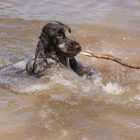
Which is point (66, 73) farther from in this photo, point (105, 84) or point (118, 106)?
point (118, 106)

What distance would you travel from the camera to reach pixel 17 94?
713 centimetres

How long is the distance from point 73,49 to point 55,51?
0.49 m

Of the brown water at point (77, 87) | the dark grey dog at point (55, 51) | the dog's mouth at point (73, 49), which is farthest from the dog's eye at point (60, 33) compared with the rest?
the brown water at point (77, 87)

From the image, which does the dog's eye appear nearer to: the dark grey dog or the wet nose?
the dark grey dog

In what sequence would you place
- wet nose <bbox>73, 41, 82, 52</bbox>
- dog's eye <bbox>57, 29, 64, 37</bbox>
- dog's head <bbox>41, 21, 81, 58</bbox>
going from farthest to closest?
dog's eye <bbox>57, 29, 64, 37</bbox>, dog's head <bbox>41, 21, 81, 58</bbox>, wet nose <bbox>73, 41, 82, 52</bbox>

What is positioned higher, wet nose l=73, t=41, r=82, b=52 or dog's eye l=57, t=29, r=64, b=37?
dog's eye l=57, t=29, r=64, b=37

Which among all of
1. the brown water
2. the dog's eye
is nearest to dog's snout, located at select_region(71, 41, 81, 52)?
the dog's eye

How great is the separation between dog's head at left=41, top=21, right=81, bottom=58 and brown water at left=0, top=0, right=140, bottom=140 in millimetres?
411

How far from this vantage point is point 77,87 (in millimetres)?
7184

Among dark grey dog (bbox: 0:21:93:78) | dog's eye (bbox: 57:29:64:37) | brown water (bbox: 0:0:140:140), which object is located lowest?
brown water (bbox: 0:0:140:140)

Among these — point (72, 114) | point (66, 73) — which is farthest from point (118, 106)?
point (66, 73)

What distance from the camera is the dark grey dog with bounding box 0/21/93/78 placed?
7.09 m

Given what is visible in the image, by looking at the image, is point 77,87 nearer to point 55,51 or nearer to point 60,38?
point 55,51

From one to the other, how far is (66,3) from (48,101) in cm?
638
